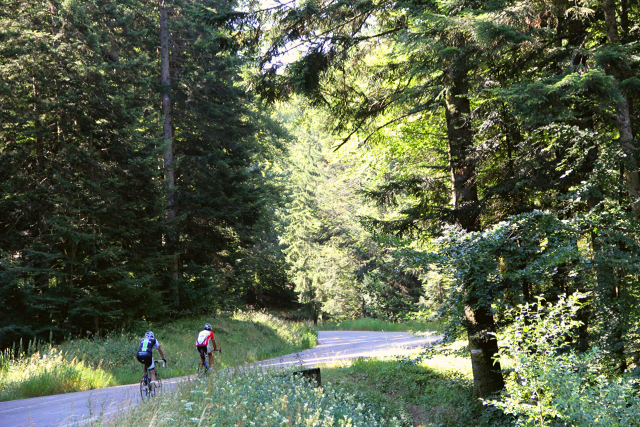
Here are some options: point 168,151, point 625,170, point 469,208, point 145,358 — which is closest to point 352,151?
point 469,208

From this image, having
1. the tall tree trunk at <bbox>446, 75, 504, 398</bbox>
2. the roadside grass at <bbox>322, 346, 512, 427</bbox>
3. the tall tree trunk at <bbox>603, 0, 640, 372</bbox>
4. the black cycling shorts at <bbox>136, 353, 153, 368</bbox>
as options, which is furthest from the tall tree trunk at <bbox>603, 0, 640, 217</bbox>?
the black cycling shorts at <bbox>136, 353, 153, 368</bbox>

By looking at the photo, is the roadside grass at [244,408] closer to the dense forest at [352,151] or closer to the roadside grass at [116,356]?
the dense forest at [352,151]

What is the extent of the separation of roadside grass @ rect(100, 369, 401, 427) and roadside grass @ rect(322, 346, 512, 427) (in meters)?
2.44

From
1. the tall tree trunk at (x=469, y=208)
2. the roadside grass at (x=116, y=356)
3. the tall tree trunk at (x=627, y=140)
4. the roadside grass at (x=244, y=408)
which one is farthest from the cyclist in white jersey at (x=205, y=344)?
the tall tree trunk at (x=627, y=140)

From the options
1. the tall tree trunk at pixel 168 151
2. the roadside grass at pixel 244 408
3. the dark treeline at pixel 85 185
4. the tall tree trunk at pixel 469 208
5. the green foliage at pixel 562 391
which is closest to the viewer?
the roadside grass at pixel 244 408

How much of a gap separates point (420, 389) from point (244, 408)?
21.3 feet

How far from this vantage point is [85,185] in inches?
560

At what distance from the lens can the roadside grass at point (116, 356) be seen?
10172 mm

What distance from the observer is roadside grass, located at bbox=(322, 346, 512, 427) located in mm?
9039

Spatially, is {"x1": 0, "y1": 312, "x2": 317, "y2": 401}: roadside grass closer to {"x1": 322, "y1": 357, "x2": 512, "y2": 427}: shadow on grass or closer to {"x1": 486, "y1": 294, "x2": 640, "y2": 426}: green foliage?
{"x1": 322, "y1": 357, "x2": 512, "y2": 427}: shadow on grass

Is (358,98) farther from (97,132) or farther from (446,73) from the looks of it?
(97,132)

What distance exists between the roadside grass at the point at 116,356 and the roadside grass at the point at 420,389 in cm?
313

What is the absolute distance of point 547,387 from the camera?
5.89 meters

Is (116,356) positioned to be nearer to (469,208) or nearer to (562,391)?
(469,208)
